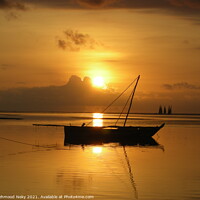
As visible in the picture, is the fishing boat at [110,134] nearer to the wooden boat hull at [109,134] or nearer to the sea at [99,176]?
the wooden boat hull at [109,134]

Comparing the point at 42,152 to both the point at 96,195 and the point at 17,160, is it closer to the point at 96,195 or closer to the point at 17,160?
the point at 17,160

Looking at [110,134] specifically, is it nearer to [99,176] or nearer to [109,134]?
[109,134]

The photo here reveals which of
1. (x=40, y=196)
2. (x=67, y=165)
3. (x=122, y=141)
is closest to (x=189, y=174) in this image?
(x=67, y=165)

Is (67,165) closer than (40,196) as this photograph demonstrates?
No

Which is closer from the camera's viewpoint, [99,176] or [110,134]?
[99,176]

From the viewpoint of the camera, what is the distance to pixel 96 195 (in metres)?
18.1

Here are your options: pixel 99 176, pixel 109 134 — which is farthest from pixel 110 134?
pixel 99 176

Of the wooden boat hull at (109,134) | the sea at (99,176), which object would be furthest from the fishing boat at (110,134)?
the sea at (99,176)

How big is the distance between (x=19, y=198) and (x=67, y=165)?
32.7 feet

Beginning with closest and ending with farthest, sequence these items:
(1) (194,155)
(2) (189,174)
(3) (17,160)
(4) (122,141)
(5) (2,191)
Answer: (5) (2,191) → (2) (189,174) → (3) (17,160) → (1) (194,155) → (4) (122,141)

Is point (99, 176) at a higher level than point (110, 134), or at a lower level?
lower

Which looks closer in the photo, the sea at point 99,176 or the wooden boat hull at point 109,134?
the sea at point 99,176

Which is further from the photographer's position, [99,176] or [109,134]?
[109,134]

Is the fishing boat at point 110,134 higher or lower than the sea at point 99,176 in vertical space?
higher
